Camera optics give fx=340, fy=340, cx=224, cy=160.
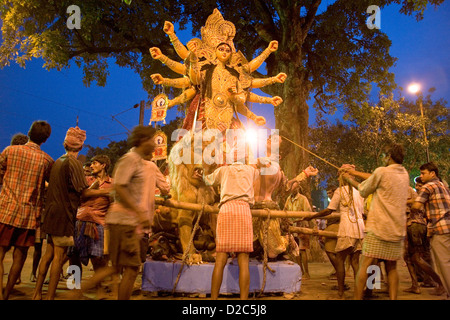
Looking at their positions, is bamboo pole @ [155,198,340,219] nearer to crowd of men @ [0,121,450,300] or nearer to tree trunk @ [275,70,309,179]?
crowd of men @ [0,121,450,300]

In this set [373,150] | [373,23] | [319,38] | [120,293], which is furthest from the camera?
[373,150]

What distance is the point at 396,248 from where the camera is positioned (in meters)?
A: 3.71

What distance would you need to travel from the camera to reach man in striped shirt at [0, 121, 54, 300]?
Result: 3.75 metres

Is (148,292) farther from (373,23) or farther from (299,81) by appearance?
(373,23)

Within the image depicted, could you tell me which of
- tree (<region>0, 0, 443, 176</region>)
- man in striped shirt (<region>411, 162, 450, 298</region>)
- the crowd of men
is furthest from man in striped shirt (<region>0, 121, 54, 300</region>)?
tree (<region>0, 0, 443, 176</region>)

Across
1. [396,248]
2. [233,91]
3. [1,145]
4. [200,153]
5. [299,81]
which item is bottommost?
[396,248]

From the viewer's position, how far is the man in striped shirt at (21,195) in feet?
12.3

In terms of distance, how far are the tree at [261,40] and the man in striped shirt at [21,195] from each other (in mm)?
→ 6285

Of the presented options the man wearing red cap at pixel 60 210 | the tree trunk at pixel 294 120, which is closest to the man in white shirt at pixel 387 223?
the man wearing red cap at pixel 60 210

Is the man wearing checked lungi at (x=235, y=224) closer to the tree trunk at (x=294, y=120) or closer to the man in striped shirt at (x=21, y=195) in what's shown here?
the man in striped shirt at (x=21, y=195)

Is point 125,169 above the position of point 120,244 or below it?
above

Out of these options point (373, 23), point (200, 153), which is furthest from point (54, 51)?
point (373, 23)

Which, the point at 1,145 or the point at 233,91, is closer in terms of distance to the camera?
the point at 233,91

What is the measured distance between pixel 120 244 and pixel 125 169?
26.9 inches
